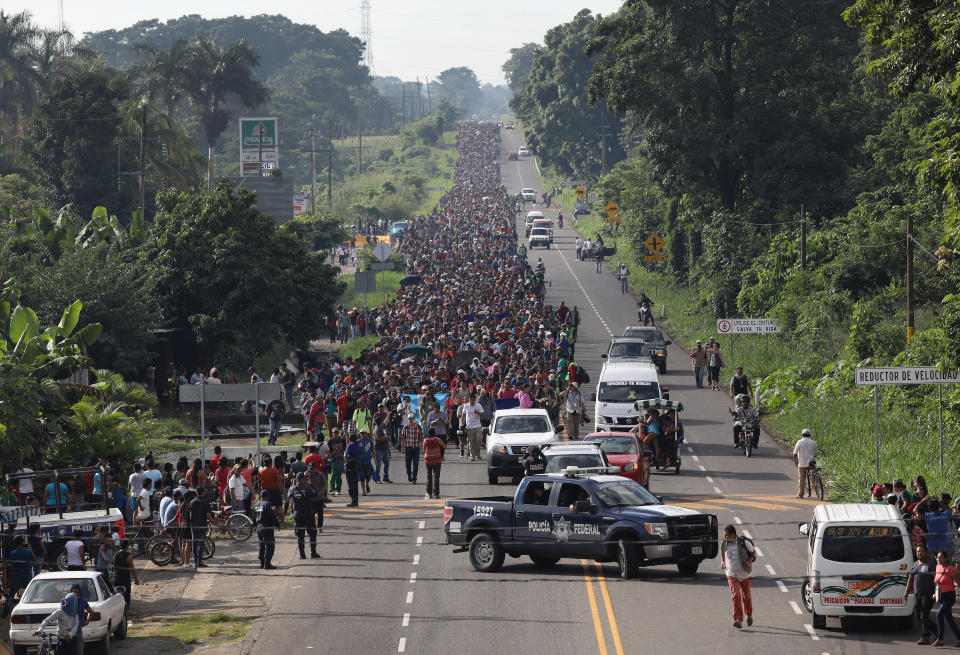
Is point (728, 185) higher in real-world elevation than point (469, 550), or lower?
higher

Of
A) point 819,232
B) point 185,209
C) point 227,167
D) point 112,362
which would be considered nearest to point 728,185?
point 819,232

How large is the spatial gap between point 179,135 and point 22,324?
4181 centimetres

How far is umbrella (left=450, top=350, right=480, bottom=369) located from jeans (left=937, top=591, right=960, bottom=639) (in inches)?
1065

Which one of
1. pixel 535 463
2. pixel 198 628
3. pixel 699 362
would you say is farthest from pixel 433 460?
pixel 699 362

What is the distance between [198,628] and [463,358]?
24.5 metres

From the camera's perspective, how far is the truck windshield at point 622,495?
70.8 feet

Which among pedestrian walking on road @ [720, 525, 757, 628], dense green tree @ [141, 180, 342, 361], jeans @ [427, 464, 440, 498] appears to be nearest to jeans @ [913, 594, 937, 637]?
pedestrian walking on road @ [720, 525, 757, 628]

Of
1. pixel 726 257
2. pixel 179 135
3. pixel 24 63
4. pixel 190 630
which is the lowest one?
pixel 190 630

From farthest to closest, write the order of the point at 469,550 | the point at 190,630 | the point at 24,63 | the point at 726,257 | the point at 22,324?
1. the point at 24,63
2. the point at 726,257
3. the point at 22,324
4. the point at 469,550
5. the point at 190,630

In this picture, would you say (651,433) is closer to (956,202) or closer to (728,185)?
(956,202)

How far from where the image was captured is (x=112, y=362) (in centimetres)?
4228

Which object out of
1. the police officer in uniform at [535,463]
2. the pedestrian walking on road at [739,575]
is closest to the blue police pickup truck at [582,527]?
the pedestrian walking on road at [739,575]

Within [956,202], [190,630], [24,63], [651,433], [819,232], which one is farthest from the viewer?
[24,63]

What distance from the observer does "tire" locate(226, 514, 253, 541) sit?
2617cm
